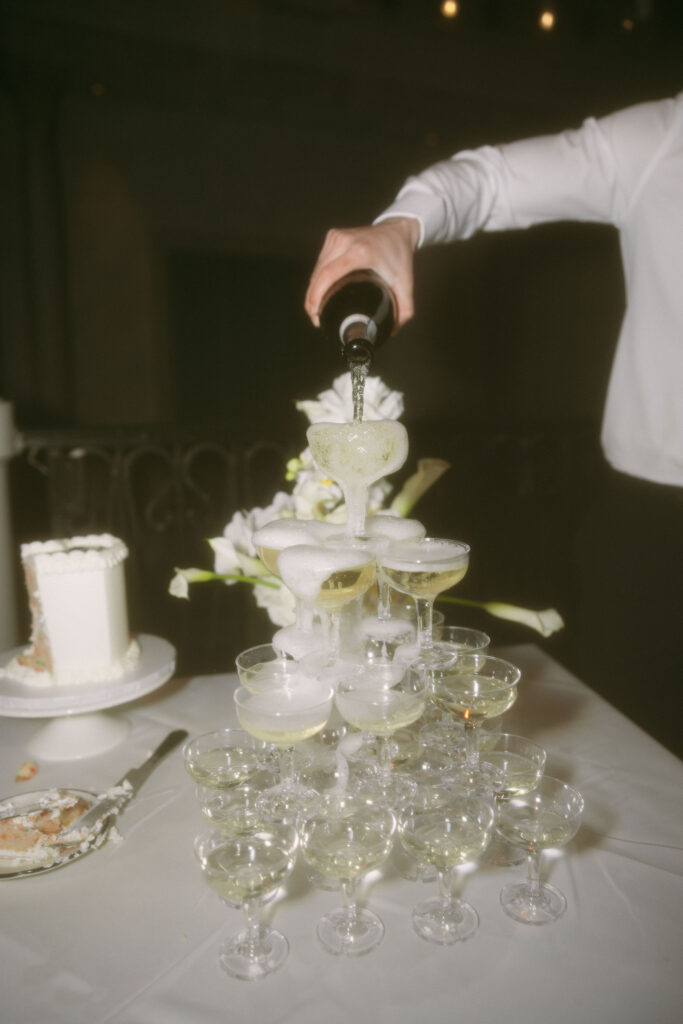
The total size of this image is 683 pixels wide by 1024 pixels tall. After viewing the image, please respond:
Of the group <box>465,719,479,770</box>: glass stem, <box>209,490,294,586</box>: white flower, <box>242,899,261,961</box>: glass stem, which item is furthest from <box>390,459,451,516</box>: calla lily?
<box>242,899,261,961</box>: glass stem

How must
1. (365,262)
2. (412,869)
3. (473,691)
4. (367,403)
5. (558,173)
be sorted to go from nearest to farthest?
(412,869) < (473,691) < (365,262) < (367,403) < (558,173)

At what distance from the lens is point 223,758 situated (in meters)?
1.20

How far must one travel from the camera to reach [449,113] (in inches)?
233

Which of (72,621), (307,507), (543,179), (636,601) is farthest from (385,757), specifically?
(543,179)

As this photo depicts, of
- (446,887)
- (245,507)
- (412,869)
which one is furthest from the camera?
(245,507)

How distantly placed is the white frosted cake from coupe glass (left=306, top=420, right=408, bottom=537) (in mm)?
685

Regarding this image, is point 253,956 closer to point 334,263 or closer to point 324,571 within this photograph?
point 324,571

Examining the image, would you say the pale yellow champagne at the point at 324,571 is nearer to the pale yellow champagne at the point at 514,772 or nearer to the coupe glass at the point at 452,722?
the coupe glass at the point at 452,722

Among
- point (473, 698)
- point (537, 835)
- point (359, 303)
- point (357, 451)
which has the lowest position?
point (537, 835)

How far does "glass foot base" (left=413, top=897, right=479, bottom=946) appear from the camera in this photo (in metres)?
0.97

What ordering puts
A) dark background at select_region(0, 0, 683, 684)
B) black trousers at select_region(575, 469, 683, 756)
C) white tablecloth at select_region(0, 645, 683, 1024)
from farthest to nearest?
dark background at select_region(0, 0, 683, 684) → black trousers at select_region(575, 469, 683, 756) → white tablecloth at select_region(0, 645, 683, 1024)

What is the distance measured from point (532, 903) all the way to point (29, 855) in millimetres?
768

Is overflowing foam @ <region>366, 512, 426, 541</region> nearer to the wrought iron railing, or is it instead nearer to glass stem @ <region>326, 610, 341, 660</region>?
glass stem @ <region>326, 610, 341, 660</region>

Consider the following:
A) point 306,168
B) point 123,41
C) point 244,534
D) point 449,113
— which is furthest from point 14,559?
point 449,113
